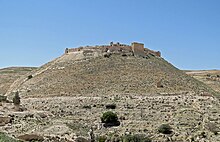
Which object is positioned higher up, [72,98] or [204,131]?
[72,98]

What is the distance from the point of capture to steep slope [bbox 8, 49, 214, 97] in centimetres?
5344

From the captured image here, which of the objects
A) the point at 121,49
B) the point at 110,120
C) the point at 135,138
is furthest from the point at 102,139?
the point at 121,49

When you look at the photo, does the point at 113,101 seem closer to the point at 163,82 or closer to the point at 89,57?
the point at 163,82

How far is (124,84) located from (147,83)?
369 cm

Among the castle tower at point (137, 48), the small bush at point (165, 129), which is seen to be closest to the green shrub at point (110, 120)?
the small bush at point (165, 129)

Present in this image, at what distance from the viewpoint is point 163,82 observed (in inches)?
2203

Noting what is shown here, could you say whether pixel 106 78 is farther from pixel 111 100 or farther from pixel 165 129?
pixel 165 129

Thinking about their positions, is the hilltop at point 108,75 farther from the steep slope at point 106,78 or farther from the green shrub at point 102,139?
the green shrub at point 102,139

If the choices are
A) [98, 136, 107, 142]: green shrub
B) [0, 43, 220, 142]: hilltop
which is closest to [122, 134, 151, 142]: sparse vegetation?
[0, 43, 220, 142]: hilltop

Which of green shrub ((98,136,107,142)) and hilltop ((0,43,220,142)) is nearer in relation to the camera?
green shrub ((98,136,107,142))

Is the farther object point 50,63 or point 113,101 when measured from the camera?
point 50,63

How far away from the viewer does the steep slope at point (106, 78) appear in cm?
5344

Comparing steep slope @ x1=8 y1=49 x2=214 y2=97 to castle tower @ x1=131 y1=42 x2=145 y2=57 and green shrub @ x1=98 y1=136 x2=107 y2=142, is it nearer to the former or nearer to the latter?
castle tower @ x1=131 y1=42 x2=145 y2=57

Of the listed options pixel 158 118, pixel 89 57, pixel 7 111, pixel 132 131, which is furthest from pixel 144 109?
pixel 89 57
